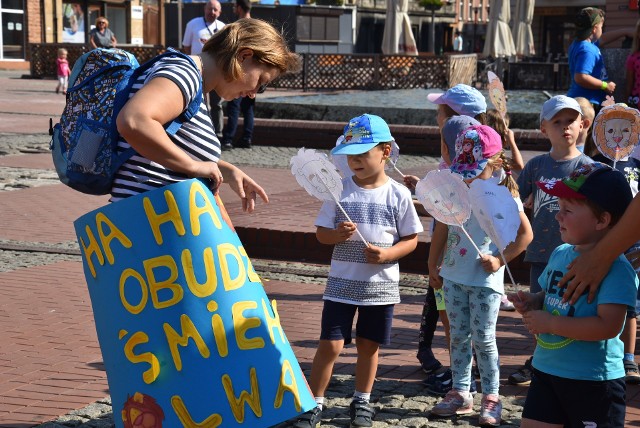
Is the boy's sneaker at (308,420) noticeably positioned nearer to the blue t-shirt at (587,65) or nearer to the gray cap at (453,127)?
the gray cap at (453,127)

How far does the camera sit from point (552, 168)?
16.9 ft

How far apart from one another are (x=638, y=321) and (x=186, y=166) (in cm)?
391

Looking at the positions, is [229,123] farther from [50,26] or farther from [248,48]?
[50,26]

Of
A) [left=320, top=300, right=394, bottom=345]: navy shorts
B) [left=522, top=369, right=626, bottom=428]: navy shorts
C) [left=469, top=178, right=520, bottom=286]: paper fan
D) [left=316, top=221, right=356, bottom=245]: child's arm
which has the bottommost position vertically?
[left=320, top=300, right=394, bottom=345]: navy shorts

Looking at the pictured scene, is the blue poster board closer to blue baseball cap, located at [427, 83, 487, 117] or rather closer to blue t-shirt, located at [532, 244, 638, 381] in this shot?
blue t-shirt, located at [532, 244, 638, 381]

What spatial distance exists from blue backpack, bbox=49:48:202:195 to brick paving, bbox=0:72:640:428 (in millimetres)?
1412

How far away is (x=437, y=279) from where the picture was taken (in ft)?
15.7

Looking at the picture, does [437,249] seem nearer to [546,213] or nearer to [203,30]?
[546,213]

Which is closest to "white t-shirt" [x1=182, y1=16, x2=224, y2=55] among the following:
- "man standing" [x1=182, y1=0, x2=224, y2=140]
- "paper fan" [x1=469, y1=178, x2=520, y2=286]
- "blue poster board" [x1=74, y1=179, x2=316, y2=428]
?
"man standing" [x1=182, y1=0, x2=224, y2=140]

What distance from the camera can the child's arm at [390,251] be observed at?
444 centimetres

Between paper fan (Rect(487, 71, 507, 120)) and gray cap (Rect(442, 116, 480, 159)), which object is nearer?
gray cap (Rect(442, 116, 480, 159))

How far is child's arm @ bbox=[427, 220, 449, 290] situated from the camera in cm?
473

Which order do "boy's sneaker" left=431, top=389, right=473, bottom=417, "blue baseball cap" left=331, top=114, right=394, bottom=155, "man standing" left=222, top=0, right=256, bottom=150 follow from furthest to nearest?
"man standing" left=222, top=0, right=256, bottom=150
"boy's sneaker" left=431, top=389, right=473, bottom=417
"blue baseball cap" left=331, top=114, right=394, bottom=155


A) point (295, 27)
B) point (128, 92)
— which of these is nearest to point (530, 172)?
point (128, 92)
